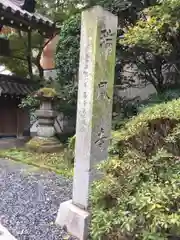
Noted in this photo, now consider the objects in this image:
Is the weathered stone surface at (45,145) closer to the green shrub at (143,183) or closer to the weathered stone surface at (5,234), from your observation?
the weathered stone surface at (5,234)

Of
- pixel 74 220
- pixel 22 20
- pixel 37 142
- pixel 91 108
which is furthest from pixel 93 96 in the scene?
pixel 22 20

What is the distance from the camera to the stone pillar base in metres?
3.19

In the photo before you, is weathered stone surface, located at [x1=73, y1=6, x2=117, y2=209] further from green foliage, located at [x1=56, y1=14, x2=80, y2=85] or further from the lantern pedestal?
green foliage, located at [x1=56, y1=14, x2=80, y2=85]

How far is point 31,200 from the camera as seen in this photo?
14.1ft

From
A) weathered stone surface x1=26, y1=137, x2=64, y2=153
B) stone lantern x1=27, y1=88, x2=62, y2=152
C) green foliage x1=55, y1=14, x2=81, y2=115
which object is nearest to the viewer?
weathered stone surface x1=26, y1=137, x2=64, y2=153

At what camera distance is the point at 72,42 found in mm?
8297

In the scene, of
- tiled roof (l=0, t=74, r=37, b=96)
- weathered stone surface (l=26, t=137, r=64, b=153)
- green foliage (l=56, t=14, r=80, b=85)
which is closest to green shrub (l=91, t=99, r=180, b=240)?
weathered stone surface (l=26, t=137, r=64, b=153)

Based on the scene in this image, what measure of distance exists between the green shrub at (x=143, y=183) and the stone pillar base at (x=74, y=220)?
556mm

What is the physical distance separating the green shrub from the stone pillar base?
1.83ft

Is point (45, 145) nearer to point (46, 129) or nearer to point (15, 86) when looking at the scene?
point (46, 129)

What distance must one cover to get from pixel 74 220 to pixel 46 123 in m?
5.28

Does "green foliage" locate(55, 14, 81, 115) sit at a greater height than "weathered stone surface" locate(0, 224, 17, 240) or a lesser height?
greater

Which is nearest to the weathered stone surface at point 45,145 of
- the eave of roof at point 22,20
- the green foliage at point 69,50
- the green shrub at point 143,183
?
the green foliage at point 69,50

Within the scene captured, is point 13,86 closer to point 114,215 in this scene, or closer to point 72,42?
point 72,42
